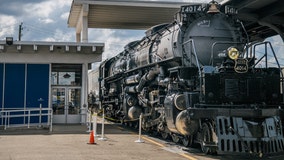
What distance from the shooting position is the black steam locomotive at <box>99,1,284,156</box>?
8.59 meters

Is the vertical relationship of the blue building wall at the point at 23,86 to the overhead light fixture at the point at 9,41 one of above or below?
below

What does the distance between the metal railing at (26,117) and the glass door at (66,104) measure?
1008 millimetres

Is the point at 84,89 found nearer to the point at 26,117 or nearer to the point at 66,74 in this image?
the point at 66,74

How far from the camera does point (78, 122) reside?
749 inches

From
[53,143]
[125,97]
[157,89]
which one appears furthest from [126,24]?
[53,143]

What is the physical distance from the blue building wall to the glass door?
1.01 m

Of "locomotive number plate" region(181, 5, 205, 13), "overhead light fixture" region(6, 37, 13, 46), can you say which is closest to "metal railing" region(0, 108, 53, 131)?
"overhead light fixture" region(6, 37, 13, 46)

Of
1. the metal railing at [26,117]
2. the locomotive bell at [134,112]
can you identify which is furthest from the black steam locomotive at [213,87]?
the metal railing at [26,117]

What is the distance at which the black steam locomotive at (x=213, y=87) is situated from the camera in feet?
28.2

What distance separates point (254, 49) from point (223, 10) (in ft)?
6.18

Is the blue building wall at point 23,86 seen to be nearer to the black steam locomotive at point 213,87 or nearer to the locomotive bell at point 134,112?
the locomotive bell at point 134,112

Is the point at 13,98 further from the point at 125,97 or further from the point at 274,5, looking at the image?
the point at 274,5

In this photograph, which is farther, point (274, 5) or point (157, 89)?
point (274, 5)

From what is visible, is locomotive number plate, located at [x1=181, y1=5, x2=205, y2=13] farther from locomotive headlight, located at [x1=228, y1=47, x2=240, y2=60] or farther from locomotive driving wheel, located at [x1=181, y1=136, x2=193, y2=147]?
locomotive driving wheel, located at [x1=181, y1=136, x2=193, y2=147]
